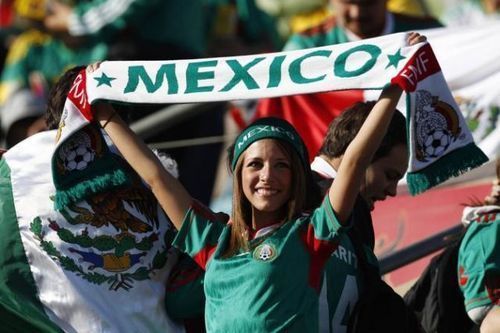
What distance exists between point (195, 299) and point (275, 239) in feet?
1.72

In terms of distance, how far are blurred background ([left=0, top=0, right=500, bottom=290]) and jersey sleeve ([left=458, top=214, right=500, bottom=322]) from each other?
110 cm

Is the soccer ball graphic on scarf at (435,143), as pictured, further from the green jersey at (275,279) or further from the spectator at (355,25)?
the spectator at (355,25)

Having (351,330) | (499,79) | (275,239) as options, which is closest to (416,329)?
(351,330)

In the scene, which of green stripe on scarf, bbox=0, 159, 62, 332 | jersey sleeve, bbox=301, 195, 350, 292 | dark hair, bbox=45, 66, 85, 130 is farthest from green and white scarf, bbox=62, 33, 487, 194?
green stripe on scarf, bbox=0, 159, 62, 332

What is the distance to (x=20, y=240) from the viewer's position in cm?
510

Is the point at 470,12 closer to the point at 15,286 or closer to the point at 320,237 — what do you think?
the point at 15,286

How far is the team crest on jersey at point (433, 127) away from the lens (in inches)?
184

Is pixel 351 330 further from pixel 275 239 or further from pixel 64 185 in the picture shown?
pixel 64 185

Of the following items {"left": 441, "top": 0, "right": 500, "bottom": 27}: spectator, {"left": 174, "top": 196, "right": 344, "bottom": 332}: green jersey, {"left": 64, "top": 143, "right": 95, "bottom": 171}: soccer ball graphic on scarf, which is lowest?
{"left": 174, "top": 196, "right": 344, "bottom": 332}: green jersey

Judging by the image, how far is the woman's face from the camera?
4664 millimetres

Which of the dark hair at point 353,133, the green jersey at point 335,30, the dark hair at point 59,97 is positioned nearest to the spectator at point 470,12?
the green jersey at point 335,30

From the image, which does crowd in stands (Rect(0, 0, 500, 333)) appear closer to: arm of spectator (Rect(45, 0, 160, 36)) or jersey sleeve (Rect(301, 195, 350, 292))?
Result: jersey sleeve (Rect(301, 195, 350, 292))

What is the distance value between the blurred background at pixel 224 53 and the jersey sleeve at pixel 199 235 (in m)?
0.51

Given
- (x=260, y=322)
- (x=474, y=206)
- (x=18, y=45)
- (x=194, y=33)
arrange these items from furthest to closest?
(x=18, y=45) → (x=194, y=33) → (x=474, y=206) → (x=260, y=322)
